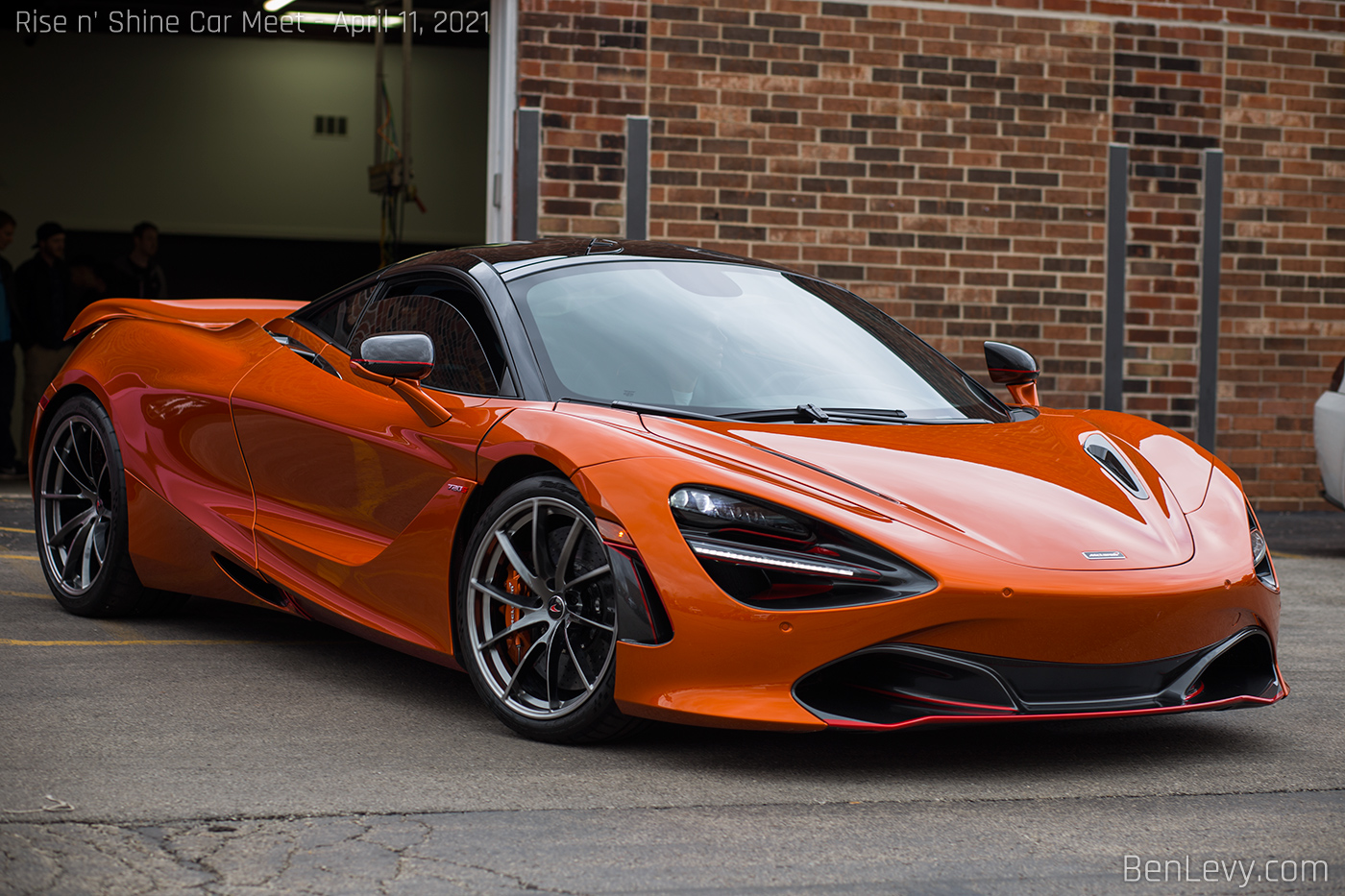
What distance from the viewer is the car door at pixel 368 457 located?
375cm

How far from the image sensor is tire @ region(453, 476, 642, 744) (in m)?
3.38

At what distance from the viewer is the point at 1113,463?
3.82m

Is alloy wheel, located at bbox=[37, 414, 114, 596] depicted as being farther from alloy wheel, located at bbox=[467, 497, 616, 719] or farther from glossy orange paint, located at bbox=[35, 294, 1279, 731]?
alloy wheel, located at bbox=[467, 497, 616, 719]

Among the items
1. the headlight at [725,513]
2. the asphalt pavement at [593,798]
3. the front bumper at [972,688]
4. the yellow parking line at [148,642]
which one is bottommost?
the yellow parking line at [148,642]

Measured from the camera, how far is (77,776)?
310 centimetres

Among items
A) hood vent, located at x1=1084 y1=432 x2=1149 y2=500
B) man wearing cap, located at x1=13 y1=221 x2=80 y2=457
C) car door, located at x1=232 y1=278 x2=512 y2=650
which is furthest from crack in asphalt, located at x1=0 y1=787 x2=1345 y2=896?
man wearing cap, located at x1=13 y1=221 x2=80 y2=457

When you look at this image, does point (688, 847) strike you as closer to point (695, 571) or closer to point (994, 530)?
point (695, 571)

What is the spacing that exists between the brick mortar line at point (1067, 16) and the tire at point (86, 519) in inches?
230

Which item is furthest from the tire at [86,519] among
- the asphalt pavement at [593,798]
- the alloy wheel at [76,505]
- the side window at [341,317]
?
the side window at [341,317]

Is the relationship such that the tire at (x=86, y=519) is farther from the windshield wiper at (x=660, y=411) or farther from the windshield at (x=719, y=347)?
the windshield wiper at (x=660, y=411)

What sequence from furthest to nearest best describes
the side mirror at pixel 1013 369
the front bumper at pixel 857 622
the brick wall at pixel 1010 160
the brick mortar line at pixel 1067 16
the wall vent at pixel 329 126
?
the wall vent at pixel 329 126, the brick mortar line at pixel 1067 16, the brick wall at pixel 1010 160, the side mirror at pixel 1013 369, the front bumper at pixel 857 622

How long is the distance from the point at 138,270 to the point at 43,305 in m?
0.75

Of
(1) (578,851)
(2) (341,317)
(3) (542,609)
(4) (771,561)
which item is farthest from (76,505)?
(1) (578,851)

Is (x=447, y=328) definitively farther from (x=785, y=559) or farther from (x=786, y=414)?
(x=785, y=559)
